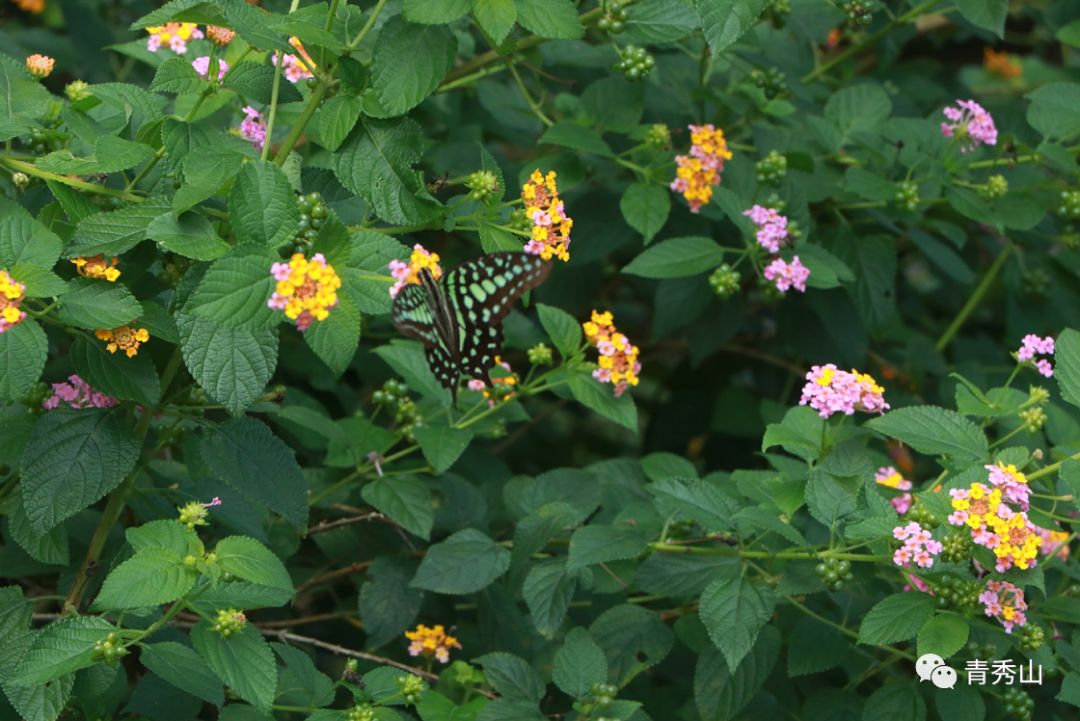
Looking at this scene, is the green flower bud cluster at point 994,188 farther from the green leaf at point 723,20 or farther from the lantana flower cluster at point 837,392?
the green leaf at point 723,20

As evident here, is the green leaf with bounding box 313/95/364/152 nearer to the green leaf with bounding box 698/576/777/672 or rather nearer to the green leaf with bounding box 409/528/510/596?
the green leaf with bounding box 409/528/510/596

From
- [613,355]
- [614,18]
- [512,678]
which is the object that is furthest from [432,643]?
[614,18]

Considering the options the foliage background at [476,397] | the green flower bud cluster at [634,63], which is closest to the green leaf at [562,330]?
the foliage background at [476,397]

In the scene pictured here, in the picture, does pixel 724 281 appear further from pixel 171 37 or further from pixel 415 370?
pixel 171 37

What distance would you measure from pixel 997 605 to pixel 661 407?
2.04 metres

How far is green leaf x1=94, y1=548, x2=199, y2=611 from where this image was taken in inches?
71.2

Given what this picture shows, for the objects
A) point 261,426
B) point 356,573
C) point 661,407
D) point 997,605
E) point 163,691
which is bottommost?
point 661,407

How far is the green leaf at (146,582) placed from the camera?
1808mm

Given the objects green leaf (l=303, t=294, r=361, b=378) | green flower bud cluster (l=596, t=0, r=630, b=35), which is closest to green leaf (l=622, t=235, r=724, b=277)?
green flower bud cluster (l=596, t=0, r=630, b=35)

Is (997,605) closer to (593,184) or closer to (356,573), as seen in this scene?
(356,573)

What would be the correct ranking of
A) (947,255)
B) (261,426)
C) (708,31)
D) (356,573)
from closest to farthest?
(708,31), (261,426), (356,573), (947,255)

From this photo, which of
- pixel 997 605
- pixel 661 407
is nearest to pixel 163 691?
pixel 997 605

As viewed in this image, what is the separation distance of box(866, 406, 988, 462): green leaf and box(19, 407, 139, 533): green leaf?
1.26m

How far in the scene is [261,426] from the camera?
7.12ft
